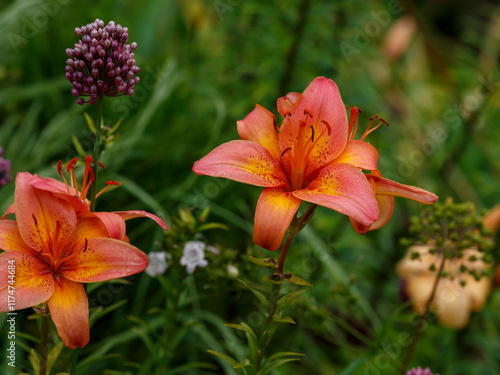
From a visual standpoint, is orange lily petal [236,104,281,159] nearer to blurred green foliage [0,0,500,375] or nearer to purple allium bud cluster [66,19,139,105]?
purple allium bud cluster [66,19,139,105]

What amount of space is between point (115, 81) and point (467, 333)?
1.58 meters

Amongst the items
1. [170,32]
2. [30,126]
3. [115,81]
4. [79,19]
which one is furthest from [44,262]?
[170,32]

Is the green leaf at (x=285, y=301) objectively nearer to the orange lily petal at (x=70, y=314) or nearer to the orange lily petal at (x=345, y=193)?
the orange lily petal at (x=345, y=193)

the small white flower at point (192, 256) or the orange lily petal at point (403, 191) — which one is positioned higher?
the orange lily petal at point (403, 191)

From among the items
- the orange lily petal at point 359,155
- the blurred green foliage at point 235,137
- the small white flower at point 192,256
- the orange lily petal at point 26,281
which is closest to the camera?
the orange lily petal at point 26,281

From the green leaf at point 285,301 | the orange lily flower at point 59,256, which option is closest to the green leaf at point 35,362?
the orange lily flower at point 59,256

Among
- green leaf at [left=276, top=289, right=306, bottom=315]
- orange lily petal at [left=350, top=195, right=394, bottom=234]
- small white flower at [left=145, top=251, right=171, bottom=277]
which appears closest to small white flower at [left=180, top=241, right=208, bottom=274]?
small white flower at [left=145, top=251, right=171, bottom=277]

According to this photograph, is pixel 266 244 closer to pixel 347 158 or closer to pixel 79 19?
pixel 347 158

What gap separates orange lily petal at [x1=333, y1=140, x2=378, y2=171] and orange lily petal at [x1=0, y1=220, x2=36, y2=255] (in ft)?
1.50

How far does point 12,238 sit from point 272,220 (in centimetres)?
36

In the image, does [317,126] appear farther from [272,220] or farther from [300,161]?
[272,220]

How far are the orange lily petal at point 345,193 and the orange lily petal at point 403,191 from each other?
43mm

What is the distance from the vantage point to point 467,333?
6.00 ft

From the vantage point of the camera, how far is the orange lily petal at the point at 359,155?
2.51 feet
